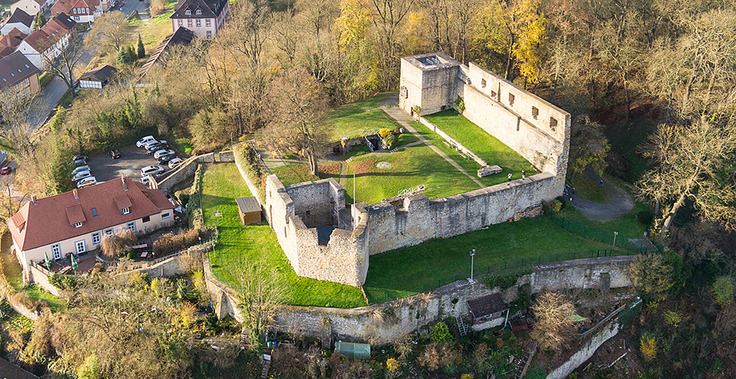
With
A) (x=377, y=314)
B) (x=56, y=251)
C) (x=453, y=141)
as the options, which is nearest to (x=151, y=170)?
(x=56, y=251)

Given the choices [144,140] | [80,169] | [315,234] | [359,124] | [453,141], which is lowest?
[80,169]

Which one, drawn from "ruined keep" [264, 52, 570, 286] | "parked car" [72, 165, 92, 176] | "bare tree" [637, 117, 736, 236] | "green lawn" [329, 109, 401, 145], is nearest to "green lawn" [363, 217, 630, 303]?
"ruined keep" [264, 52, 570, 286]

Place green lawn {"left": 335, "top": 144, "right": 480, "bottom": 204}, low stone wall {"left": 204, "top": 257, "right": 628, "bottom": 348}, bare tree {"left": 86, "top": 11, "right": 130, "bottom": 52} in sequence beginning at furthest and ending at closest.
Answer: bare tree {"left": 86, "top": 11, "right": 130, "bottom": 52}
green lawn {"left": 335, "top": 144, "right": 480, "bottom": 204}
low stone wall {"left": 204, "top": 257, "right": 628, "bottom": 348}

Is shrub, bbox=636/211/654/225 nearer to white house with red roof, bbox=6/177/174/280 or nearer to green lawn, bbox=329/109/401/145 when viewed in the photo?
green lawn, bbox=329/109/401/145

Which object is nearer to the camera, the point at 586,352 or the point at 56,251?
the point at 586,352

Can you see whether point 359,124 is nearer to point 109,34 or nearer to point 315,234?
point 315,234

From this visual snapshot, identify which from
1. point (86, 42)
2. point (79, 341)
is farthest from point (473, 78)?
point (86, 42)

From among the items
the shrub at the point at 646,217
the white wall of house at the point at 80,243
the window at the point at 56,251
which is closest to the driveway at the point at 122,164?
the white wall of house at the point at 80,243
